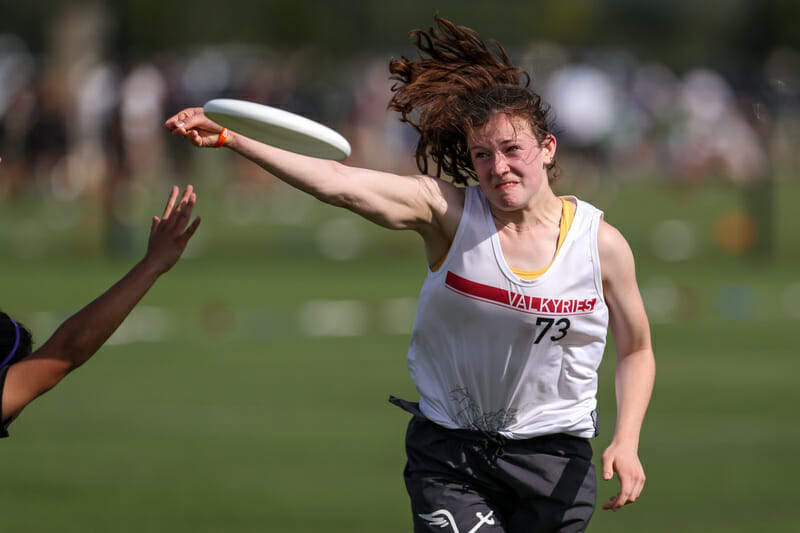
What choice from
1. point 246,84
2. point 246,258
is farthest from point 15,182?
point 246,258

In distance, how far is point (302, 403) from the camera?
1027 centimetres

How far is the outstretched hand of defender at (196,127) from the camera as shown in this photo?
4.41 meters

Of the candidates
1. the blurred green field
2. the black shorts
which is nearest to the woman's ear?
the black shorts

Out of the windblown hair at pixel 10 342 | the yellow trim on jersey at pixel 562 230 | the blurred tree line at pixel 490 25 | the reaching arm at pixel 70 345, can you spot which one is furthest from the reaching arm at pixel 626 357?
the blurred tree line at pixel 490 25

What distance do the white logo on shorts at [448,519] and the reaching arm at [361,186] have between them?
90cm

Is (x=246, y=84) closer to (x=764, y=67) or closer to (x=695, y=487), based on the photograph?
(x=764, y=67)

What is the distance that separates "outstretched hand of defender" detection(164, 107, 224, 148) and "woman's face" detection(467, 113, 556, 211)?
896mm

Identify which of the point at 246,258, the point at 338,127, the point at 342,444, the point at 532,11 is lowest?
the point at 342,444

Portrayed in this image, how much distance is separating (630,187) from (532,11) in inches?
694

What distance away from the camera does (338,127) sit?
2930 cm

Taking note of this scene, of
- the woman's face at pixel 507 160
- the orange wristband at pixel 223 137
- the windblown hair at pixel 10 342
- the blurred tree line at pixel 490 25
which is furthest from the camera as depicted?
the blurred tree line at pixel 490 25

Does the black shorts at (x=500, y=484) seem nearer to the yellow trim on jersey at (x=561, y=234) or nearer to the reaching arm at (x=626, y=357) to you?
the reaching arm at (x=626, y=357)

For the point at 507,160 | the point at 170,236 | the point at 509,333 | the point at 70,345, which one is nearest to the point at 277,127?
the point at 170,236

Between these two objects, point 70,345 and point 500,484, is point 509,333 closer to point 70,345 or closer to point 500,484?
point 500,484
